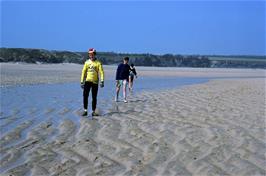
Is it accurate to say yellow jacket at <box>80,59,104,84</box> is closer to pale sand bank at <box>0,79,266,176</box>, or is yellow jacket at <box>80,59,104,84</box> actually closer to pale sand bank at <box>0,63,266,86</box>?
pale sand bank at <box>0,79,266,176</box>

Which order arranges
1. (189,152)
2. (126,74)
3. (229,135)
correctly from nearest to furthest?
(189,152)
(229,135)
(126,74)

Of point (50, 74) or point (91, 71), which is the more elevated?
point (91, 71)

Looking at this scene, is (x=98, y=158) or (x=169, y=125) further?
(x=169, y=125)

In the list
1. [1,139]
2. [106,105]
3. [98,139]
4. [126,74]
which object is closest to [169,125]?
[98,139]

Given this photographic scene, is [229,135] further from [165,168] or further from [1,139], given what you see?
[1,139]

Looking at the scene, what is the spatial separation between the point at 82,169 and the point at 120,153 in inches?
42.7

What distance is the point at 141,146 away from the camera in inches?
286

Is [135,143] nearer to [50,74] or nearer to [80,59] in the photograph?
[50,74]

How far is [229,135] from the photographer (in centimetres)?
845

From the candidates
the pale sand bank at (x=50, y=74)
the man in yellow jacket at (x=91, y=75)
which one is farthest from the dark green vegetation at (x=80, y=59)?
the man in yellow jacket at (x=91, y=75)

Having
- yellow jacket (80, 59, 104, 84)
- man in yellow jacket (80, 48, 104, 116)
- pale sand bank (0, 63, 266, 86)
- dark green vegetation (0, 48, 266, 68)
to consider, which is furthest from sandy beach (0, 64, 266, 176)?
dark green vegetation (0, 48, 266, 68)

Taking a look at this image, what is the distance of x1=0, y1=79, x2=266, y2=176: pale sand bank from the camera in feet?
19.3

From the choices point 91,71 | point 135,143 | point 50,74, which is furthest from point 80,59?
point 135,143

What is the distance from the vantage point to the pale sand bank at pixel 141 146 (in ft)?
19.3
